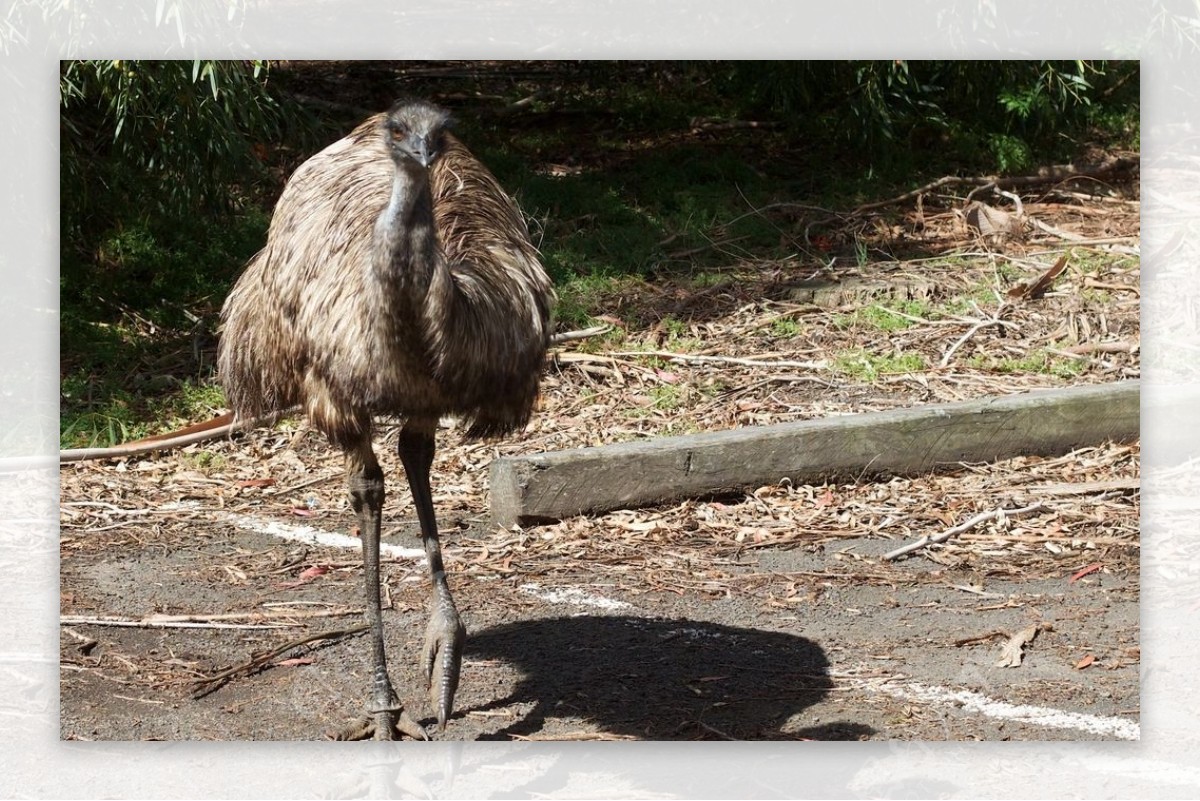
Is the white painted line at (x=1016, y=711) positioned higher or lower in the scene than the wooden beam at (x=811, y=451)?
lower

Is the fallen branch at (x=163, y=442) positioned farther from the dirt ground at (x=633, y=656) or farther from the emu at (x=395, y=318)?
the emu at (x=395, y=318)

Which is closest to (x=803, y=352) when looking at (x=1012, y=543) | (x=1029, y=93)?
(x=1029, y=93)

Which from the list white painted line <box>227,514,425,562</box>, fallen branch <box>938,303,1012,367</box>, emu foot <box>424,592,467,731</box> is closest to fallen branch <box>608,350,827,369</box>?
fallen branch <box>938,303,1012,367</box>

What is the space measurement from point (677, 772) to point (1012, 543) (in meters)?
1.85

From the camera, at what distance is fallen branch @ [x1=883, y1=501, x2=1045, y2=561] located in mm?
5281

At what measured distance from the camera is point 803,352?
273 inches

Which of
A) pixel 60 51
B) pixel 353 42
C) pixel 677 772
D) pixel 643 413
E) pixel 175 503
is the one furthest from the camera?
pixel 643 413

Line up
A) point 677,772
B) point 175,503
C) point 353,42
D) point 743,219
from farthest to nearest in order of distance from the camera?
point 743,219, point 175,503, point 353,42, point 677,772

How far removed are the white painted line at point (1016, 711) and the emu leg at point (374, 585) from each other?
47.9 inches

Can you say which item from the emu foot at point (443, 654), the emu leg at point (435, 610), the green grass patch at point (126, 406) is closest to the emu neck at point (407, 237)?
the emu leg at point (435, 610)

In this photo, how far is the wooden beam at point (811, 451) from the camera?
216 inches

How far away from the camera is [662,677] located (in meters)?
4.45

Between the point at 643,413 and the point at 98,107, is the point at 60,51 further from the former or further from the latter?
the point at 643,413

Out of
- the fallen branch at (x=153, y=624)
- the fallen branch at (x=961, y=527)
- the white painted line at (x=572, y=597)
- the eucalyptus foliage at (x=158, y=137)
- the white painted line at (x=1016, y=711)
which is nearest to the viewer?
the white painted line at (x=1016, y=711)
